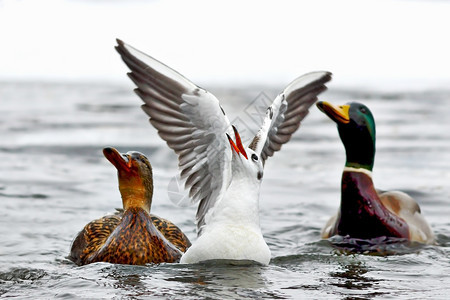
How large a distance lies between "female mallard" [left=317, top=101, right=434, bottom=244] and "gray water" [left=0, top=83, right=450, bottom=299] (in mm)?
284

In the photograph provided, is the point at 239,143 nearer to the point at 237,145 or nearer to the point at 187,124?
the point at 237,145

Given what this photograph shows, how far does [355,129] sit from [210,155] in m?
1.76

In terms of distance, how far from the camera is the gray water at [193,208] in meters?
6.54

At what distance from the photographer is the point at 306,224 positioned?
9656 mm

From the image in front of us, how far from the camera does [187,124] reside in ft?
24.6

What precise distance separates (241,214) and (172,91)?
1.22m

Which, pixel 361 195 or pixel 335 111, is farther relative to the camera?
pixel 361 195

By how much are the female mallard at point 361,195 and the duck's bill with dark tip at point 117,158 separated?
1.95 metres

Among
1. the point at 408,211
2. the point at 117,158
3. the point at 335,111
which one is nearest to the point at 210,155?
the point at 117,158

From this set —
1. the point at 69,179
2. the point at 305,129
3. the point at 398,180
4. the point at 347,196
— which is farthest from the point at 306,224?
the point at 305,129

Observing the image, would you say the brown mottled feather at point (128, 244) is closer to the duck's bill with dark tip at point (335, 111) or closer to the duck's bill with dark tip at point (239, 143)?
the duck's bill with dark tip at point (239, 143)

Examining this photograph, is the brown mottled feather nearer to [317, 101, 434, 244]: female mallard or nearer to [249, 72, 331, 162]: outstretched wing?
[249, 72, 331, 162]: outstretched wing

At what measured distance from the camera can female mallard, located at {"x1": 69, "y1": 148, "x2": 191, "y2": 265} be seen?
7.13 meters

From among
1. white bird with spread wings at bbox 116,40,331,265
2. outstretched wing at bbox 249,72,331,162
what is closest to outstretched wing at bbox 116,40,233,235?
white bird with spread wings at bbox 116,40,331,265
